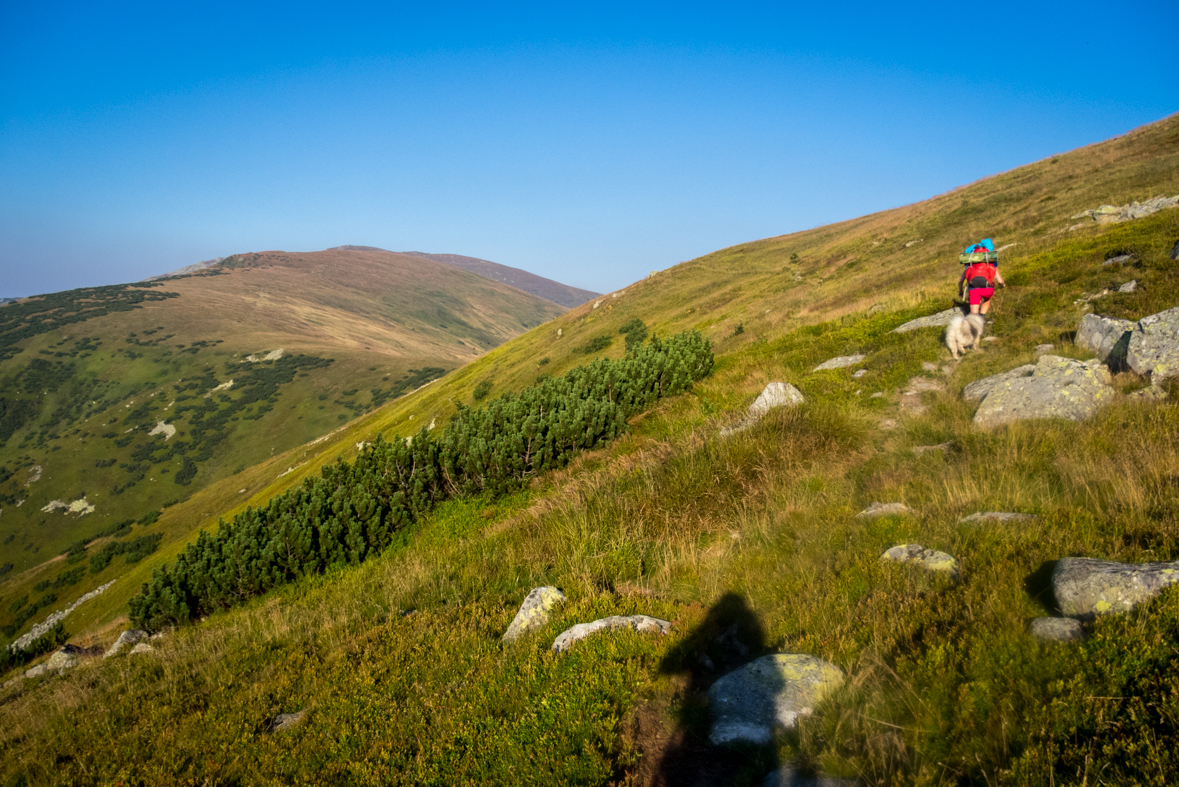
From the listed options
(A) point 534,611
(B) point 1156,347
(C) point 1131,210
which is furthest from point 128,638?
(C) point 1131,210

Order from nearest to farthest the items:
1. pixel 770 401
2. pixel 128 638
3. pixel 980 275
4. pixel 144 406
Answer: pixel 128 638
pixel 770 401
pixel 980 275
pixel 144 406

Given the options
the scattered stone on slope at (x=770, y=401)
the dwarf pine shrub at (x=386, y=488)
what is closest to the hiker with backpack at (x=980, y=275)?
the scattered stone on slope at (x=770, y=401)

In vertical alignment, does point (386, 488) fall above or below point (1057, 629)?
above

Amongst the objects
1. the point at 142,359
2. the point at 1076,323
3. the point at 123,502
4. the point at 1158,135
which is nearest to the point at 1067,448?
the point at 1076,323

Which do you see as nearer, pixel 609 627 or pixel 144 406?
pixel 609 627

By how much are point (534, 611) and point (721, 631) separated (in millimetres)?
1998

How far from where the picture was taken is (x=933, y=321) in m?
13.9

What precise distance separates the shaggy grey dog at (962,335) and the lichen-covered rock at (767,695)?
10352 mm

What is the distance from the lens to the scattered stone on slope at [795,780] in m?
3.06

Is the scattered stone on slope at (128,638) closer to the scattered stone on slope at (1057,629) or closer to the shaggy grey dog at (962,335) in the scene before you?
the scattered stone on slope at (1057,629)

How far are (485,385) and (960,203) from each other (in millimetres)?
44343

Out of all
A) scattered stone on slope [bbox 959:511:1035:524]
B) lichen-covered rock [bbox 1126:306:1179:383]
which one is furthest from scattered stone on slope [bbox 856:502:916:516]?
lichen-covered rock [bbox 1126:306:1179:383]

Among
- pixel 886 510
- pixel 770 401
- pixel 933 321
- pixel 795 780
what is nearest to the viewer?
pixel 795 780

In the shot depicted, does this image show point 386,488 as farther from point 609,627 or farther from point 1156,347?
point 1156,347
